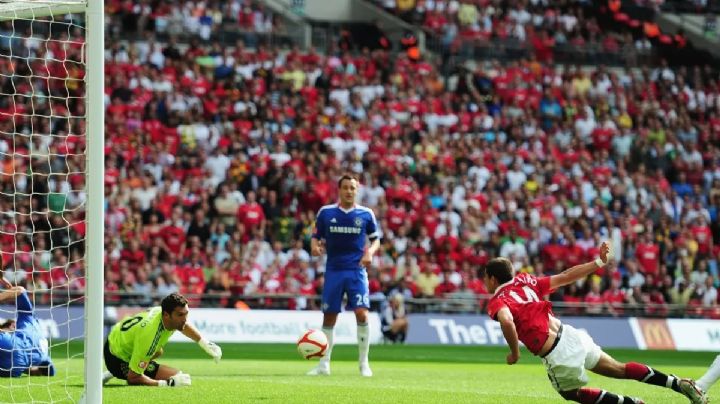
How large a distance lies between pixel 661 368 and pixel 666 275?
31.3ft

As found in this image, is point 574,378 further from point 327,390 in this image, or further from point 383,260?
point 383,260

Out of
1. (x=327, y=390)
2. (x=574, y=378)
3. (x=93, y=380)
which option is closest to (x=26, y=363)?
(x=327, y=390)

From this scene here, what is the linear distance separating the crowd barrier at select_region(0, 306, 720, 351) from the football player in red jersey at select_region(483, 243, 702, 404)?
13582 mm

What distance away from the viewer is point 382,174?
2847 cm

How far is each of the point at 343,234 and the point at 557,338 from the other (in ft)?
19.2

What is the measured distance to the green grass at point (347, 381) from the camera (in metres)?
11.4

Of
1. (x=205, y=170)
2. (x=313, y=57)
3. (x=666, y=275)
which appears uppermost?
(x=313, y=57)

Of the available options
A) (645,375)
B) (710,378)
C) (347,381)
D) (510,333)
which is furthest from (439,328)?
(510,333)

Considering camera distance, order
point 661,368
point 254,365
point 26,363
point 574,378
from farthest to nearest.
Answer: point 661,368, point 254,365, point 26,363, point 574,378

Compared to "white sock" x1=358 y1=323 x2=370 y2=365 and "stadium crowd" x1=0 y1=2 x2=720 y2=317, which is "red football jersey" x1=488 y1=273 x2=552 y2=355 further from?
"stadium crowd" x1=0 y1=2 x2=720 y2=317

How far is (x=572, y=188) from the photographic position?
29.8 metres

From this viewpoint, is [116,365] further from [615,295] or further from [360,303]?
[615,295]

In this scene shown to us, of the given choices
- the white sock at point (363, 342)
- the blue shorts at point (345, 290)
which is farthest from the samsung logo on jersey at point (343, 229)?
the white sock at point (363, 342)

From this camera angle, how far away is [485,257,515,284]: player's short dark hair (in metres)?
10.1
